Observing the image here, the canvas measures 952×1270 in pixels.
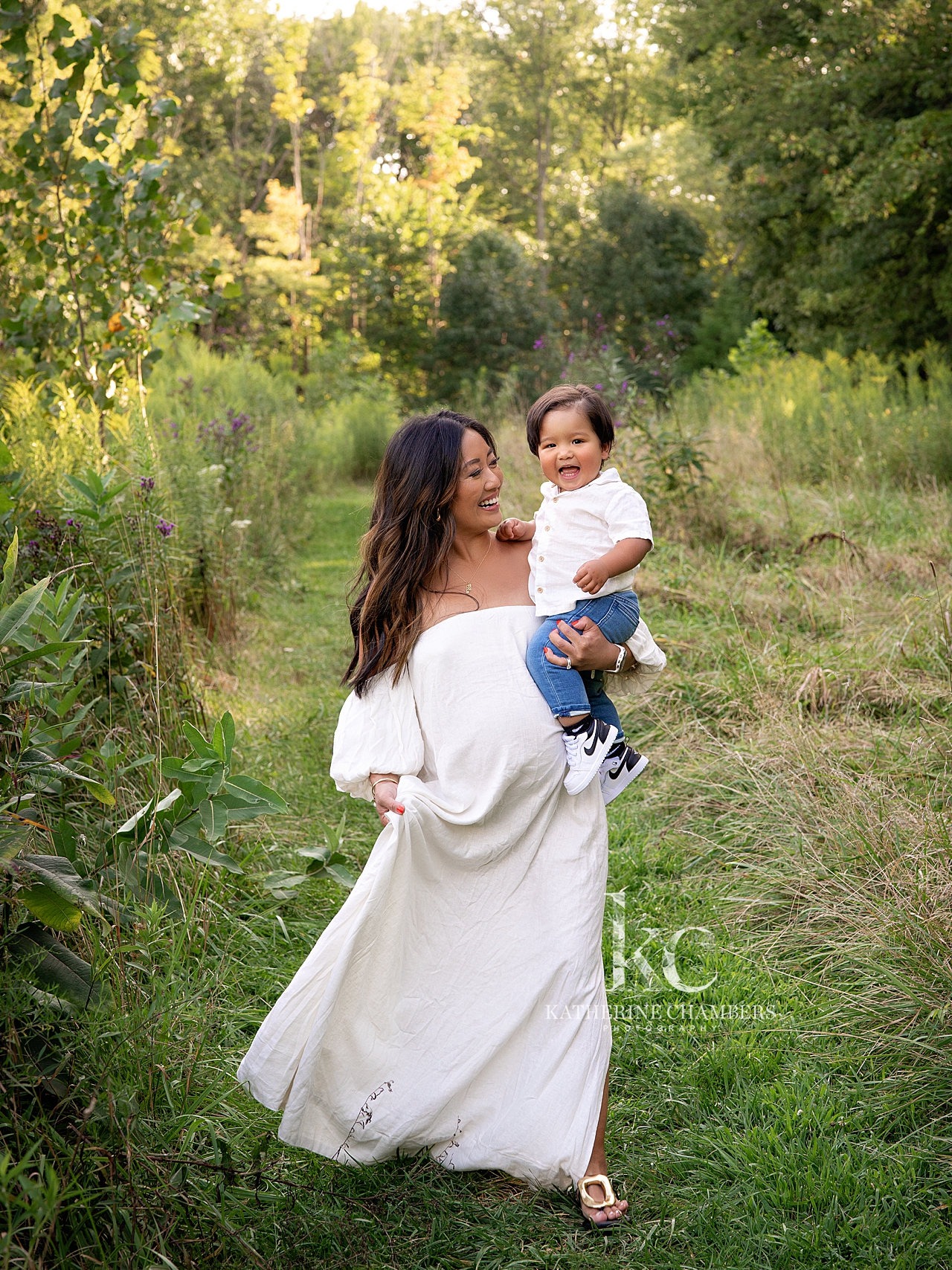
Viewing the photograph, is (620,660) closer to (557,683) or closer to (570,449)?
(557,683)

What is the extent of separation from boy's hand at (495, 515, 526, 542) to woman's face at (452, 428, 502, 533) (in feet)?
0.54

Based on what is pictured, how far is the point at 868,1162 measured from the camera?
95.7 inches

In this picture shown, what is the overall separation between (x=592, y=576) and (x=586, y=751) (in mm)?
427

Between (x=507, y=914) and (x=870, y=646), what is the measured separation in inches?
120

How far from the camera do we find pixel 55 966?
6.89 ft

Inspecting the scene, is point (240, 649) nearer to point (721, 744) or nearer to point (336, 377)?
point (721, 744)

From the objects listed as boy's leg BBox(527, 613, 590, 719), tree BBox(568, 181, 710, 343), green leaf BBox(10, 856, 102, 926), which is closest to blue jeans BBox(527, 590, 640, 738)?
boy's leg BBox(527, 613, 590, 719)

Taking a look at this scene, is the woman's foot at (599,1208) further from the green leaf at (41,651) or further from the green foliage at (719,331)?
the green foliage at (719,331)

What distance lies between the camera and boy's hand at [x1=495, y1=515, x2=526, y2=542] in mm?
2764

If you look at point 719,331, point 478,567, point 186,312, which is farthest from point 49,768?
point 719,331

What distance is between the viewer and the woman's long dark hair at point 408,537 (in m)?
2.54

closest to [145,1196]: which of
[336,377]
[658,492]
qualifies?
[658,492]

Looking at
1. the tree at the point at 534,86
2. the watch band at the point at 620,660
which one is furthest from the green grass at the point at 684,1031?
the tree at the point at 534,86

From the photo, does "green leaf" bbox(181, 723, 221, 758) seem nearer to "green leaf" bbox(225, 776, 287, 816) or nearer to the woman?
"green leaf" bbox(225, 776, 287, 816)
